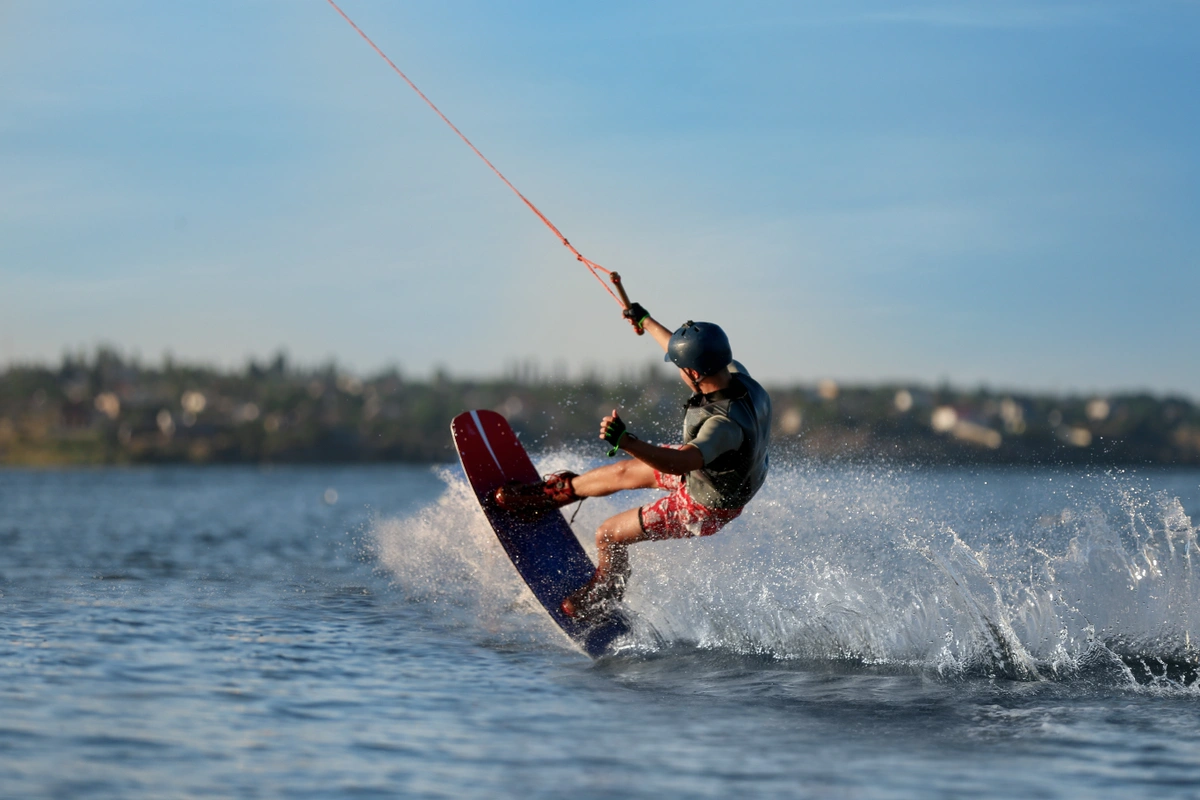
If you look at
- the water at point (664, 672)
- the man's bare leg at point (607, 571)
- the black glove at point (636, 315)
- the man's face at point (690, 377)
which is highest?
the black glove at point (636, 315)

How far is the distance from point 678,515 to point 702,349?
1189 mm

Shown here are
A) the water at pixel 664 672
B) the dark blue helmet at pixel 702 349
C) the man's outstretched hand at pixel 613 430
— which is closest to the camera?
the water at pixel 664 672

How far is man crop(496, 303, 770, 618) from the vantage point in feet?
23.7

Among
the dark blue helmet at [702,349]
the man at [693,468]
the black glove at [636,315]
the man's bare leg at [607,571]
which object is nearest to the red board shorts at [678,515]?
the man at [693,468]

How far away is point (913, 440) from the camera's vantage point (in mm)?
64750

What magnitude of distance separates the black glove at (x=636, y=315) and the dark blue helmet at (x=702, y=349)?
104 centimetres

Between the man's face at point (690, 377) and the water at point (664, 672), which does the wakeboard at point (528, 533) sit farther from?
the man's face at point (690, 377)

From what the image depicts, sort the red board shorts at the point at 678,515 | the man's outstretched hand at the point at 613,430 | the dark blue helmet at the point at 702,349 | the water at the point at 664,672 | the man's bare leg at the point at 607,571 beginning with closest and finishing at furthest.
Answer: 1. the water at the point at 664,672
2. the man's outstretched hand at the point at 613,430
3. the dark blue helmet at the point at 702,349
4. the red board shorts at the point at 678,515
5. the man's bare leg at the point at 607,571

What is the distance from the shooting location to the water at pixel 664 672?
5.05 metres

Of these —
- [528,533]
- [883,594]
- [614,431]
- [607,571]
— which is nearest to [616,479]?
[607,571]

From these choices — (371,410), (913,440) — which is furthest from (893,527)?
(371,410)

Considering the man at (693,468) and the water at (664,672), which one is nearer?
the water at (664,672)

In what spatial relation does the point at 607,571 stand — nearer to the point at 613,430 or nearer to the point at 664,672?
the point at 664,672

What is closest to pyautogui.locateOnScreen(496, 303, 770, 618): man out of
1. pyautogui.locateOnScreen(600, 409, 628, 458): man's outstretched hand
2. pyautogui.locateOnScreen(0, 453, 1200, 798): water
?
pyautogui.locateOnScreen(600, 409, 628, 458): man's outstretched hand
